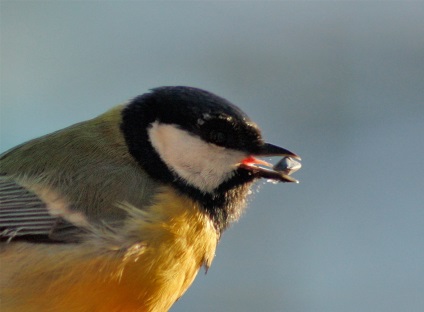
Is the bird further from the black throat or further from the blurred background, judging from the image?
the blurred background

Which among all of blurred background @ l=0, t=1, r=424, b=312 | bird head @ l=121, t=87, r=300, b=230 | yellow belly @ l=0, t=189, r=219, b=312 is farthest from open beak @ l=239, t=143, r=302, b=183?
blurred background @ l=0, t=1, r=424, b=312

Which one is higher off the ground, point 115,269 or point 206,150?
point 206,150

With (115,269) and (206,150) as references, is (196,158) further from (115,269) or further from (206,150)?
(115,269)

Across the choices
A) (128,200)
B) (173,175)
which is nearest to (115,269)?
(128,200)

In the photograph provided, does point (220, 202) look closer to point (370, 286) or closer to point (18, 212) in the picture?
point (18, 212)

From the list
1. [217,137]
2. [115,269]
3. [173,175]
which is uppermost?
[217,137]

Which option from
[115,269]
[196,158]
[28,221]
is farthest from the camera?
[196,158]
